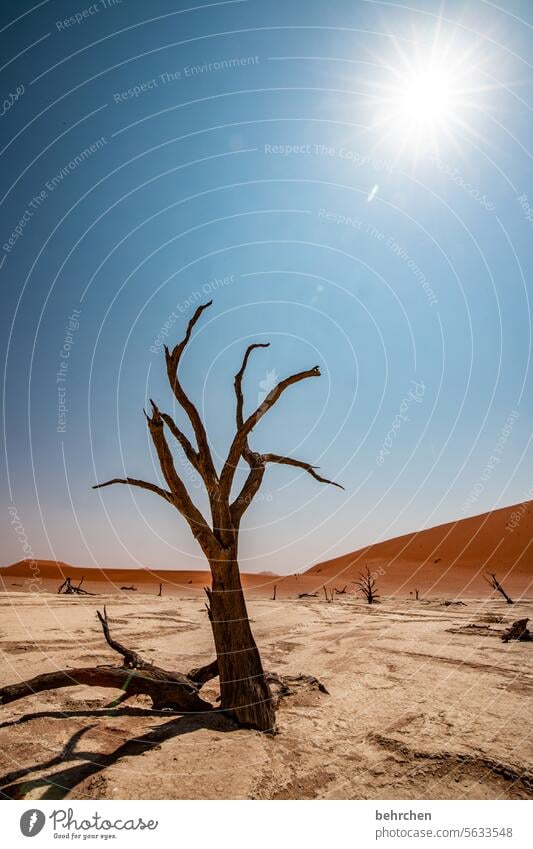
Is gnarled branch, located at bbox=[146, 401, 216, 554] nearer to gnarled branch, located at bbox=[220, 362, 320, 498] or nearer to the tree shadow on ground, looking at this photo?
gnarled branch, located at bbox=[220, 362, 320, 498]

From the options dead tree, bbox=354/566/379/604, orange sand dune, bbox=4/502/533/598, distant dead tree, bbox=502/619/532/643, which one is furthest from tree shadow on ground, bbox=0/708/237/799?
orange sand dune, bbox=4/502/533/598

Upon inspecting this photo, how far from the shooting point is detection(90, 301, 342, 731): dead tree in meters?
5.96

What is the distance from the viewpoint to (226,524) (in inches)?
250

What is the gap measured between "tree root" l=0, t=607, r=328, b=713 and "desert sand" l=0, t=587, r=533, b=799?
0.89ft

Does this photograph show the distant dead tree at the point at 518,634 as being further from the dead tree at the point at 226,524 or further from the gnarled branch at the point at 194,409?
the gnarled branch at the point at 194,409

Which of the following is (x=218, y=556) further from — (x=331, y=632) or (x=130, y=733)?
(x=331, y=632)

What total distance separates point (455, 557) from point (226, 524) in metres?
61.2

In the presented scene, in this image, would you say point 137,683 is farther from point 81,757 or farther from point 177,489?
point 177,489

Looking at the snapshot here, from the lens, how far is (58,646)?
1126 cm

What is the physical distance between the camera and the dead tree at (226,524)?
235 inches

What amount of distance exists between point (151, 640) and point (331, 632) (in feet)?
22.3

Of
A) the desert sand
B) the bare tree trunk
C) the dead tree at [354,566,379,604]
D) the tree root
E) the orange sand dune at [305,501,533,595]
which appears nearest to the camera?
the desert sand

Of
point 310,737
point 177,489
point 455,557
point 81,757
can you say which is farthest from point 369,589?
point 455,557
